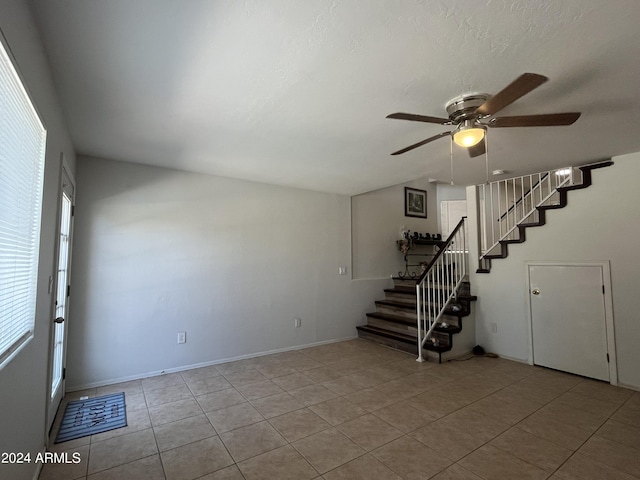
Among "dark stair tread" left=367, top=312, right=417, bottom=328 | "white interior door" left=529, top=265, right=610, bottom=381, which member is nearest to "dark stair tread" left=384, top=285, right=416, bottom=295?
"dark stair tread" left=367, top=312, right=417, bottom=328

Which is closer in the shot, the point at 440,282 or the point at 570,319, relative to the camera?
the point at 570,319

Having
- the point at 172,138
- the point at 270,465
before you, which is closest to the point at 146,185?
the point at 172,138

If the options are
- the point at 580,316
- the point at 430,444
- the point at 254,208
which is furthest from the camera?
the point at 254,208

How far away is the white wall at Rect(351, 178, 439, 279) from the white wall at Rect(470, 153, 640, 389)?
1.90 meters

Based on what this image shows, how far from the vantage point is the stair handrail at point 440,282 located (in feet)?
13.8

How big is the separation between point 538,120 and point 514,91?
0.46m

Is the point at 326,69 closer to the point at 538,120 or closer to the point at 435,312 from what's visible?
the point at 538,120

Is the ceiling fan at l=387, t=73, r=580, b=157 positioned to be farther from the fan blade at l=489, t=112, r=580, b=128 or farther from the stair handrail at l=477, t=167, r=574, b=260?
the stair handrail at l=477, t=167, r=574, b=260

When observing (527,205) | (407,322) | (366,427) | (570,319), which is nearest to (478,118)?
(366,427)

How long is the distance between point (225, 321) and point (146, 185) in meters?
1.93

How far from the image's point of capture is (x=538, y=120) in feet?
6.37

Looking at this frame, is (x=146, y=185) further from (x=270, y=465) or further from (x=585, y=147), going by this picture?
(x=585, y=147)

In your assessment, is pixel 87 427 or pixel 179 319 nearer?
pixel 87 427

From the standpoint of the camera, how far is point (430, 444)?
7.32 ft
